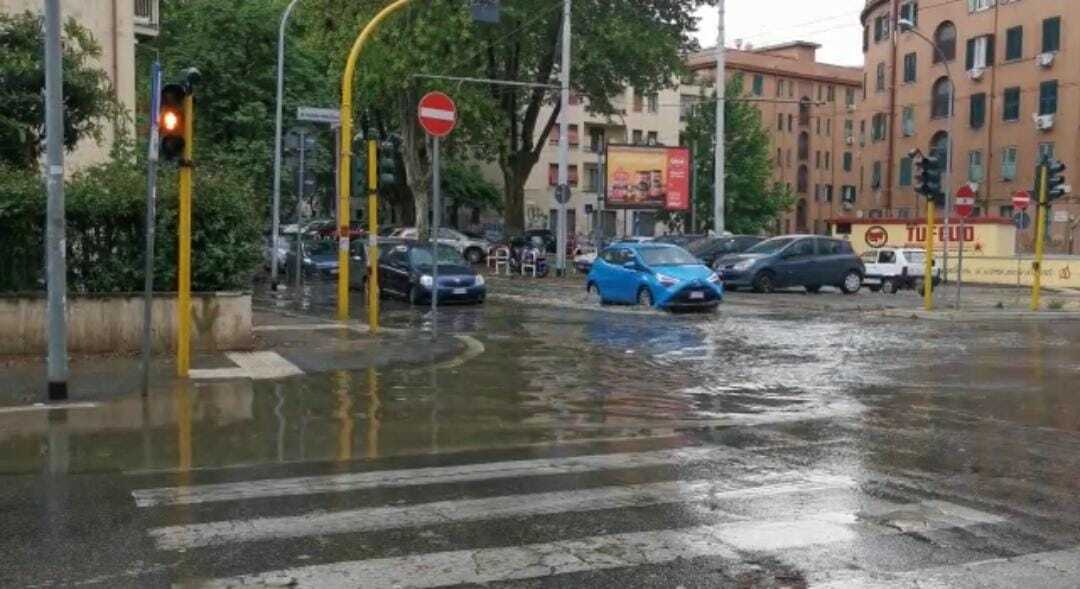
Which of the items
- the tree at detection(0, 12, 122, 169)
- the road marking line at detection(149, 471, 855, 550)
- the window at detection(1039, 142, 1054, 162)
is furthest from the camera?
the window at detection(1039, 142, 1054, 162)

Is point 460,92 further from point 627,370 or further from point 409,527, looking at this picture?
point 409,527

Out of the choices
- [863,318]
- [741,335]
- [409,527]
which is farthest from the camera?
[863,318]

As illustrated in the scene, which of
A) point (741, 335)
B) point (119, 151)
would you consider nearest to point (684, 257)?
point (741, 335)

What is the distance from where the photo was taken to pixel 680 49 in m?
43.6

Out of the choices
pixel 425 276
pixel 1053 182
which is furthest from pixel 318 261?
pixel 1053 182

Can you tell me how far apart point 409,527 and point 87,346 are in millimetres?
8667

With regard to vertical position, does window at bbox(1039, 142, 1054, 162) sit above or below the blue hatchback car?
above

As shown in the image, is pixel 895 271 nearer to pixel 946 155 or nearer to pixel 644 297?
pixel 946 155

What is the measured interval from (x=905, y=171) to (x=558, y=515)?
64.4 m

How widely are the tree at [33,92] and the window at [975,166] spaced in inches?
2068

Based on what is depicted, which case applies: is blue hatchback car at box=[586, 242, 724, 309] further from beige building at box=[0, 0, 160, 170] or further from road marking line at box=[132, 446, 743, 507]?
road marking line at box=[132, 446, 743, 507]

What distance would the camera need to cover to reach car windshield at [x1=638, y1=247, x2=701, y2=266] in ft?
76.0

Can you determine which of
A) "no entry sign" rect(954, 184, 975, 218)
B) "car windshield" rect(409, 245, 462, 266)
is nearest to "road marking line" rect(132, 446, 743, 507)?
"car windshield" rect(409, 245, 462, 266)

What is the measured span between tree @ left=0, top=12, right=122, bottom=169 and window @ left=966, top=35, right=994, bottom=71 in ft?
173
